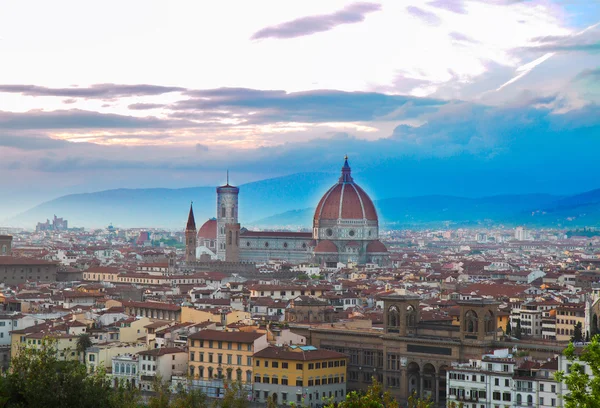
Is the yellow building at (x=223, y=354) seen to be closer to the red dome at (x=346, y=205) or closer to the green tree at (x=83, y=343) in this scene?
the green tree at (x=83, y=343)

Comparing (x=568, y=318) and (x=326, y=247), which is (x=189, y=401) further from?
(x=326, y=247)

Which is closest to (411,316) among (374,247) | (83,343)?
(83,343)

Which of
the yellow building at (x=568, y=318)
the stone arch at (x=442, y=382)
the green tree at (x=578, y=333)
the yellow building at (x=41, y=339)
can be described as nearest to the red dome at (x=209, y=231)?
the yellow building at (x=568, y=318)

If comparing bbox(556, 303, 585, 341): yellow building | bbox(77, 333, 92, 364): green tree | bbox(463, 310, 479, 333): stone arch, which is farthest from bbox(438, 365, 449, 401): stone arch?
bbox(77, 333, 92, 364): green tree

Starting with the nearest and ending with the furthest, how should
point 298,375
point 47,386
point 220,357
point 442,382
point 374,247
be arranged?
1. point 47,386
2. point 298,375
3. point 442,382
4. point 220,357
5. point 374,247

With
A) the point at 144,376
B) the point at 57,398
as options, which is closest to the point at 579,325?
the point at 144,376

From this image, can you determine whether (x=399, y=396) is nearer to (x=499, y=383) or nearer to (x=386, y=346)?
(x=386, y=346)

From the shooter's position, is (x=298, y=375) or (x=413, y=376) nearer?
(x=298, y=375)
